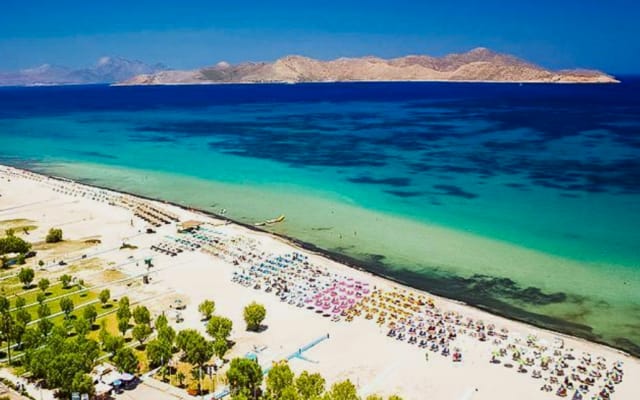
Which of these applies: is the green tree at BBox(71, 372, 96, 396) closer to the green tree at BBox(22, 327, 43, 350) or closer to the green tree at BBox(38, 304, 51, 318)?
the green tree at BBox(22, 327, 43, 350)

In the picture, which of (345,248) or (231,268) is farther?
(345,248)

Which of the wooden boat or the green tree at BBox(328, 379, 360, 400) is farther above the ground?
the green tree at BBox(328, 379, 360, 400)

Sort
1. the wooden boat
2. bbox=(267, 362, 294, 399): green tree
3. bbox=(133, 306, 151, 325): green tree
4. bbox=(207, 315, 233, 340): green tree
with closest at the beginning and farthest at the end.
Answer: bbox=(267, 362, 294, 399): green tree
bbox=(207, 315, 233, 340): green tree
bbox=(133, 306, 151, 325): green tree
the wooden boat

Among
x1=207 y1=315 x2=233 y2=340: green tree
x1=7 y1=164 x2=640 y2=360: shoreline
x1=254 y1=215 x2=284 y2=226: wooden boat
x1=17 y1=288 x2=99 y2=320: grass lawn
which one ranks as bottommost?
x1=7 y1=164 x2=640 y2=360: shoreline

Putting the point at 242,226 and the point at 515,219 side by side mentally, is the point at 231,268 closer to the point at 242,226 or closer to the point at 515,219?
the point at 242,226

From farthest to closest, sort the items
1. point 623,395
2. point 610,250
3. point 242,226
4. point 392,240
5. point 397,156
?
point 397,156
point 242,226
point 392,240
point 610,250
point 623,395

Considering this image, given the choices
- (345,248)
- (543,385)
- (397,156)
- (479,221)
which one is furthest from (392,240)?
(397,156)

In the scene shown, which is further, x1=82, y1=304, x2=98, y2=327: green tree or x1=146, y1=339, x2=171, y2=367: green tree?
x1=82, y1=304, x2=98, y2=327: green tree

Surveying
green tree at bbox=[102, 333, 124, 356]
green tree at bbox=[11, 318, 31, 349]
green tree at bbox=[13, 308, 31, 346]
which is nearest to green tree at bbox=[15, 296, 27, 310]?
green tree at bbox=[13, 308, 31, 346]
